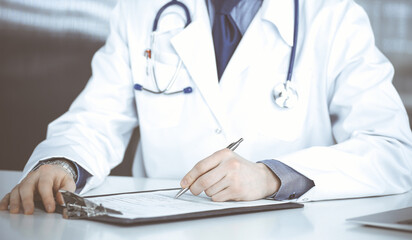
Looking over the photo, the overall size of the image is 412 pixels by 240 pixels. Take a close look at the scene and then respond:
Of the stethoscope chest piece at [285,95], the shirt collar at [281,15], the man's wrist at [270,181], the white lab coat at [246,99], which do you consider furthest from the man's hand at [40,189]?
the shirt collar at [281,15]

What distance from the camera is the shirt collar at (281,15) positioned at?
1.36 meters

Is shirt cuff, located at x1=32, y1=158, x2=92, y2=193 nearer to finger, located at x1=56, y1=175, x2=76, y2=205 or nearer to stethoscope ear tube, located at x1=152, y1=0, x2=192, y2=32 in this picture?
finger, located at x1=56, y1=175, x2=76, y2=205

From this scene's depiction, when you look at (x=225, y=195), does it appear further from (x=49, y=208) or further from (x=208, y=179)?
(x=49, y=208)

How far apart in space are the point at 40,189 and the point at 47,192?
26 mm

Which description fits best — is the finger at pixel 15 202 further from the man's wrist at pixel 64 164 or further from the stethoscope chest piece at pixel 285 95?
the stethoscope chest piece at pixel 285 95

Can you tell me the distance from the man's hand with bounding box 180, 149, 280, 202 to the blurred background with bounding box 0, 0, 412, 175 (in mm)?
1325

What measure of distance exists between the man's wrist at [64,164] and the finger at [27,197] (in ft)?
0.63

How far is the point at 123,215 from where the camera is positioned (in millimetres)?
676

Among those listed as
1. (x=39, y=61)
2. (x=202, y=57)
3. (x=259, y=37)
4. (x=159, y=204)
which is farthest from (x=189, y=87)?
(x=39, y=61)

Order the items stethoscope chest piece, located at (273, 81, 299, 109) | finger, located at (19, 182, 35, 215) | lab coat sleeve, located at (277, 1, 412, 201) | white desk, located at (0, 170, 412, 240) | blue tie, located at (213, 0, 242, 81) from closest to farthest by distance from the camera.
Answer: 1. white desk, located at (0, 170, 412, 240)
2. finger, located at (19, 182, 35, 215)
3. lab coat sleeve, located at (277, 1, 412, 201)
4. stethoscope chest piece, located at (273, 81, 299, 109)
5. blue tie, located at (213, 0, 242, 81)

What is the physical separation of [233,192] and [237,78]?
558 millimetres

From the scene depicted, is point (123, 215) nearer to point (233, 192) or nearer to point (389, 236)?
point (233, 192)

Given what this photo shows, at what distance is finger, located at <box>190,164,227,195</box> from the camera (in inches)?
34.5

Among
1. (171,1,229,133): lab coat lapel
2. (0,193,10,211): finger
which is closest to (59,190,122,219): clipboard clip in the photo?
(0,193,10,211): finger
